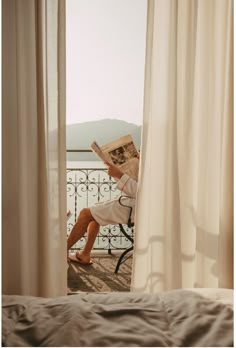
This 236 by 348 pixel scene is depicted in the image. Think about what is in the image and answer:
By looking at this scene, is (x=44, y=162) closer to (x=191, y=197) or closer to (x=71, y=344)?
(x=191, y=197)

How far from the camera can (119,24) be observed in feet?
15.9

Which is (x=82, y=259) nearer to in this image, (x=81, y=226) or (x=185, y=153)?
(x=81, y=226)

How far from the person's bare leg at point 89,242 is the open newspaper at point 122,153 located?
2.79 feet

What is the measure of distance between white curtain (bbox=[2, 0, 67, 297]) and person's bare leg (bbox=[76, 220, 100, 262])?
1.46 m

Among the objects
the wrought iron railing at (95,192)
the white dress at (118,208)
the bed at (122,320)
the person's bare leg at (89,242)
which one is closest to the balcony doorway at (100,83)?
the wrought iron railing at (95,192)

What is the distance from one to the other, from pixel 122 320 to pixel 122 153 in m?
2.05

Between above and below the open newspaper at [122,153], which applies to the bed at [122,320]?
below

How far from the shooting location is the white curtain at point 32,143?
2078 millimetres

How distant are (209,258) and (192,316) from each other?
126 centimetres

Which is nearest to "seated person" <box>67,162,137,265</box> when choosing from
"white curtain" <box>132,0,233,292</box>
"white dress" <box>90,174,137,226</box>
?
"white dress" <box>90,174,137,226</box>

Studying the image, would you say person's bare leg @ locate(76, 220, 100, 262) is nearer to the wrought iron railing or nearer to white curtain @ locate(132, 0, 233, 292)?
the wrought iron railing

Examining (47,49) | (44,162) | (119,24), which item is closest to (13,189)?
(44,162)

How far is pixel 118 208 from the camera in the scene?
3.42 m

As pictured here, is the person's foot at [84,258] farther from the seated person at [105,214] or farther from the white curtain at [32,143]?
the white curtain at [32,143]
